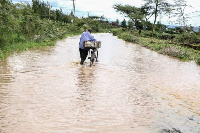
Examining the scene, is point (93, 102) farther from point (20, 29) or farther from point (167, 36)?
point (167, 36)

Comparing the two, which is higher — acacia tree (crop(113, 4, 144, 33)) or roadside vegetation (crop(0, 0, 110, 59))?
acacia tree (crop(113, 4, 144, 33))

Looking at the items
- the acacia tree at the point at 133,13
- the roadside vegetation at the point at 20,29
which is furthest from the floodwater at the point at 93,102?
the acacia tree at the point at 133,13

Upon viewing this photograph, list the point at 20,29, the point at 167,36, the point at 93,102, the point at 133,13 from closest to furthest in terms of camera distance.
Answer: the point at 93,102 → the point at 20,29 → the point at 167,36 → the point at 133,13

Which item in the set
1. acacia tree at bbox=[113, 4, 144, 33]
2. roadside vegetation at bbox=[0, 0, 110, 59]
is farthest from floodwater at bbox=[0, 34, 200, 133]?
acacia tree at bbox=[113, 4, 144, 33]

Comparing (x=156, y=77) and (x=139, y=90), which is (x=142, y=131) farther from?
(x=156, y=77)

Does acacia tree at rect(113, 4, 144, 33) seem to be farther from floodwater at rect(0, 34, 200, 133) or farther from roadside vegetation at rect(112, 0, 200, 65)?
floodwater at rect(0, 34, 200, 133)

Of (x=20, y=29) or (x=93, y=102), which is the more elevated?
(x=20, y=29)

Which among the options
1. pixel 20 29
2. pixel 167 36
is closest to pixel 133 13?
pixel 167 36

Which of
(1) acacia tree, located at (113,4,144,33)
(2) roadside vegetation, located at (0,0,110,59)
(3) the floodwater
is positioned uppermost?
(1) acacia tree, located at (113,4,144,33)

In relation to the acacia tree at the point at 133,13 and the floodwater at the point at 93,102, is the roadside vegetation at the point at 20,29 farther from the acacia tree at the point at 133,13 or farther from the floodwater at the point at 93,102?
the acacia tree at the point at 133,13

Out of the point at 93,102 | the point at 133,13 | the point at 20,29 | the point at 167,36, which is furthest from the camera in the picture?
the point at 133,13

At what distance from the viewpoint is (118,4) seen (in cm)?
4675

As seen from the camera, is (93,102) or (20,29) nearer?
(93,102)

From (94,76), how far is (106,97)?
8.43ft
